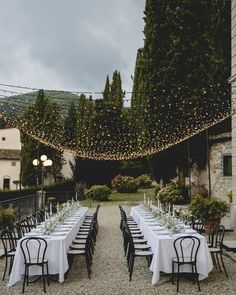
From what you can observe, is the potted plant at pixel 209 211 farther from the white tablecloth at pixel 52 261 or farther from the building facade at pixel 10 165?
the building facade at pixel 10 165

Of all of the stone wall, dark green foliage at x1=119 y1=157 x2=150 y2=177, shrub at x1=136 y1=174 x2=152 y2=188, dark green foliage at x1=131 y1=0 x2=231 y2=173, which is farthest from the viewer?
dark green foliage at x1=119 y1=157 x2=150 y2=177

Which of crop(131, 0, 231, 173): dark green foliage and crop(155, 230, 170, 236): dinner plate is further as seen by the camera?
crop(131, 0, 231, 173): dark green foliage

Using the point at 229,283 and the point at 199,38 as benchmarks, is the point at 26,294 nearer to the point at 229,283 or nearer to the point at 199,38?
the point at 229,283

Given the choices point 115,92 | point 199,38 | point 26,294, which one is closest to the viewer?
point 26,294

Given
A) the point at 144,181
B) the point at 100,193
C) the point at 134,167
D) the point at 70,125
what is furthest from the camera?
the point at 134,167

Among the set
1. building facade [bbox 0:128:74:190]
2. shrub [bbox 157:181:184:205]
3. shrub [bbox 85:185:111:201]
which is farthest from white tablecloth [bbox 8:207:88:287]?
building facade [bbox 0:128:74:190]

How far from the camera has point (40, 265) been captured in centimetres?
622

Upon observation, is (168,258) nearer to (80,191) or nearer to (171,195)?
(171,195)

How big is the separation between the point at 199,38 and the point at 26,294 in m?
14.9

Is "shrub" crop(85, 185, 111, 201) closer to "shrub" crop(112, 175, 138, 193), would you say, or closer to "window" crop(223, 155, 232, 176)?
"shrub" crop(112, 175, 138, 193)

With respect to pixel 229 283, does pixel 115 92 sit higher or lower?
higher

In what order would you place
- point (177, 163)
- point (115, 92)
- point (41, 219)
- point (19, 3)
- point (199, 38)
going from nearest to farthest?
point (19, 3) → point (41, 219) → point (199, 38) → point (177, 163) → point (115, 92)

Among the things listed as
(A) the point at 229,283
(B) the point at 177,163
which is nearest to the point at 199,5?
(B) the point at 177,163

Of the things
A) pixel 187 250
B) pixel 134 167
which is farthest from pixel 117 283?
pixel 134 167
